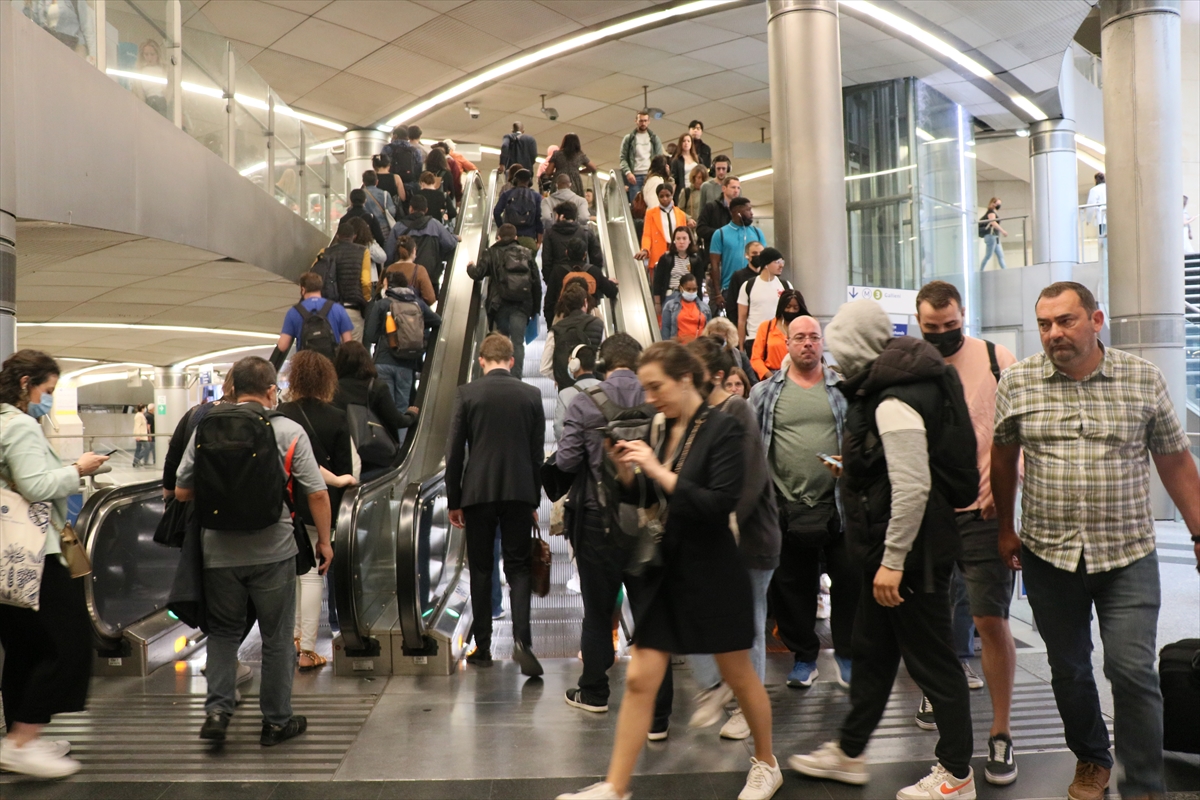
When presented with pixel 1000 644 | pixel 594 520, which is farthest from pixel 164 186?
pixel 1000 644

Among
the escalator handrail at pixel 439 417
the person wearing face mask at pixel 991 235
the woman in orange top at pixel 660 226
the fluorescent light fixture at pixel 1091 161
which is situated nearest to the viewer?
the escalator handrail at pixel 439 417

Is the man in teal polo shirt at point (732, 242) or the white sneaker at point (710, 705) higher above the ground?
the man in teal polo shirt at point (732, 242)

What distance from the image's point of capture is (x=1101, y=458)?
3318mm

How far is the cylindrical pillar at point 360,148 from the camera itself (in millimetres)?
21438

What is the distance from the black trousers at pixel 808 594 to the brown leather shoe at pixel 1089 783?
52.3 inches

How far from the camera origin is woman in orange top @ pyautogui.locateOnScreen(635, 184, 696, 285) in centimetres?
1149

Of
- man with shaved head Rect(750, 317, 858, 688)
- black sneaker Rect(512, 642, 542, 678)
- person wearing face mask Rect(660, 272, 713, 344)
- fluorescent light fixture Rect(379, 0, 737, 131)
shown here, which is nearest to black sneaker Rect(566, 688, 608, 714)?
black sneaker Rect(512, 642, 542, 678)

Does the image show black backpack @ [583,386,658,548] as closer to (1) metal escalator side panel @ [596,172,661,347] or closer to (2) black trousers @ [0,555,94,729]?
(2) black trousers @ [0,555,94,729]

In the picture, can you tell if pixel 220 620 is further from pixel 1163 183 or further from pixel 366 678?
pixel 1163 183

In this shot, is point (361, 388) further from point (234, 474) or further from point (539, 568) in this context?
point (234, 474)

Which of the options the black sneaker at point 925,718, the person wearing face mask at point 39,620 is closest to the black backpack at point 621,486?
the black sneaker at point 925,718

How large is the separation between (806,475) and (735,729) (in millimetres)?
1234

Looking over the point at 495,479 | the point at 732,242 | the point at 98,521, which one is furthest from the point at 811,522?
the point at 732,242

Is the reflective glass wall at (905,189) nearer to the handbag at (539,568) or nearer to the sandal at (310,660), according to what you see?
the handbag at (539,568)
